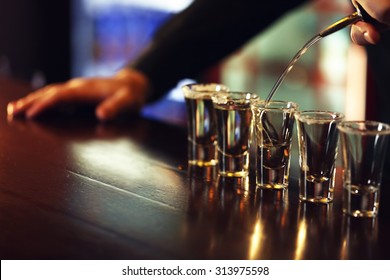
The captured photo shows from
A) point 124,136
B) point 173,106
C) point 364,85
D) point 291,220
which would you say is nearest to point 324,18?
point 364,85

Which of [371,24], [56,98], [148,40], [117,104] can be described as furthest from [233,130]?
[148,40]

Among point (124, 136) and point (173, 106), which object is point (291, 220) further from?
point (173, 106)

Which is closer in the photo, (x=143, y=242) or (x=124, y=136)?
(x=143, y=242)

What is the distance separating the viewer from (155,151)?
1.44 m

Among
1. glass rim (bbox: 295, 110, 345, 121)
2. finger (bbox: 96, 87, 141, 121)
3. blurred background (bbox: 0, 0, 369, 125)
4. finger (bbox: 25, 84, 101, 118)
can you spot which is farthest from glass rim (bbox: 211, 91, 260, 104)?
blurred background (bbox: 0, 0, 369, 125)

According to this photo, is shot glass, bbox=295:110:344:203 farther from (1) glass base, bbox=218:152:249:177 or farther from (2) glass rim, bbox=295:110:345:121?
(1) glass base, bbox=218:152:249:177

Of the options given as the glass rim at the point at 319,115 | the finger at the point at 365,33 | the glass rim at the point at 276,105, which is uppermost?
the finger at the point at 365,33

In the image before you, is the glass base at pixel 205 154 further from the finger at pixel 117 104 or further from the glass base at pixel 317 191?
the finger at pixel 117 104

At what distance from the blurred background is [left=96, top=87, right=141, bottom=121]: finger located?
1.33 metres

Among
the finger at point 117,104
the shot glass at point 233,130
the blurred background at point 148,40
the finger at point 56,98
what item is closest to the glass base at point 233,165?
the shot glass at point 233,130

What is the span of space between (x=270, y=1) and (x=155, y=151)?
68 centimetres

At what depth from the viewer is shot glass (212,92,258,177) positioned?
113cm

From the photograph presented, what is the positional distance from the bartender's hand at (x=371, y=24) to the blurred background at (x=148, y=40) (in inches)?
79.6

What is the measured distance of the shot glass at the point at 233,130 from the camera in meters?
1.13
